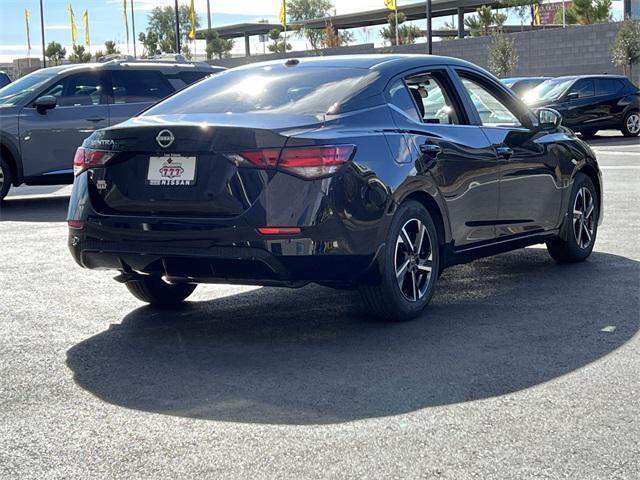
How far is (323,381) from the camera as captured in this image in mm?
5207

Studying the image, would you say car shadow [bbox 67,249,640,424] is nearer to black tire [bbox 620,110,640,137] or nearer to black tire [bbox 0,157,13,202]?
black tire [bbox 0,157,13,202]

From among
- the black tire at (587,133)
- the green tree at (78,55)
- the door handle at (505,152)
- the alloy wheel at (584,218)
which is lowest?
the black tire at (587,133)

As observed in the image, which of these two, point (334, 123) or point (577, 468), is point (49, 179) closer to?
point (334, 123)

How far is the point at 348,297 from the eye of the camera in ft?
24.3

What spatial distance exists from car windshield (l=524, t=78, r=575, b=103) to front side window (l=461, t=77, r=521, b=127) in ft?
61.5

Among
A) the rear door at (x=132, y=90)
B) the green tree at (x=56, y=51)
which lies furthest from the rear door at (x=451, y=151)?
the green tree at (x=56, y=51)

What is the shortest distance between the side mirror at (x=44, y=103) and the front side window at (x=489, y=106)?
7.99 m

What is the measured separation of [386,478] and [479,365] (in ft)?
5.55

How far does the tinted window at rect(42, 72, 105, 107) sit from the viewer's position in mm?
14750

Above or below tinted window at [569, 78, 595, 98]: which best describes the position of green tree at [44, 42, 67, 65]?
above

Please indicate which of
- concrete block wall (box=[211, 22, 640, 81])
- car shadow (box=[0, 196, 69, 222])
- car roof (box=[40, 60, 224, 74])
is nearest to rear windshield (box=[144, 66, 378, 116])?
car shadow (box=[0, 196, 69, 222])

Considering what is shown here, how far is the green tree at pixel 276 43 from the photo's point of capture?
8219cm

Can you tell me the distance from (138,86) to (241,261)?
1003 cm

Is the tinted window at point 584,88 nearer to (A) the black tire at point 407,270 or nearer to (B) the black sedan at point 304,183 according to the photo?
(B) the black sedan at point 304,183
